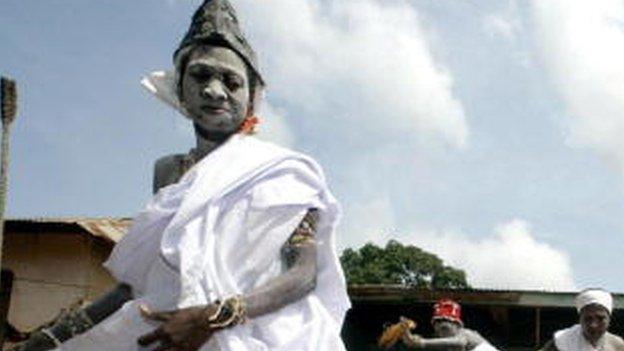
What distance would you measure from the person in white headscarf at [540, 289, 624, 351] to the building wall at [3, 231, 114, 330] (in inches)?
354

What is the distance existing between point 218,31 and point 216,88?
0.16m

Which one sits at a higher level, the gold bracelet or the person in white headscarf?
the person in white headscarf

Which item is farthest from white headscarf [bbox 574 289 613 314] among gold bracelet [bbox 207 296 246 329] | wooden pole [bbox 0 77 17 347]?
wooden pole [bbox 0 77 17 347]

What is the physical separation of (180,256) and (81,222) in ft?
43.9

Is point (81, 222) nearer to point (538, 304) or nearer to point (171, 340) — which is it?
point (538, 304)

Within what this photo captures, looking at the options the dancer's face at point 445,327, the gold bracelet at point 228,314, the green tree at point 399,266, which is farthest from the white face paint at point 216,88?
the green tree at point 399,266

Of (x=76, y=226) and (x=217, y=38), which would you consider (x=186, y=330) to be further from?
(x=76, y=226)

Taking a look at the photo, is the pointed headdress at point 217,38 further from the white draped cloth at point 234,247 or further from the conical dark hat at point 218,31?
the white draped cloth at point 234,247

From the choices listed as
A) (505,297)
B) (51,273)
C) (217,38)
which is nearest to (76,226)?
(51,273)

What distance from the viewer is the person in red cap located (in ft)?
30.7

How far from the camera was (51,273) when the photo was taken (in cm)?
1609

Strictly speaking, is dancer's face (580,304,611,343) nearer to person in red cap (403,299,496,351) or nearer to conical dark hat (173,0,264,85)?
person in red cap (403,299,496,351)

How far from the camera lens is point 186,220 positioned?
8.66 ft

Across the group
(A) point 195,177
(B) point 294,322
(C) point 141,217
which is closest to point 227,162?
(A) point 195,177
